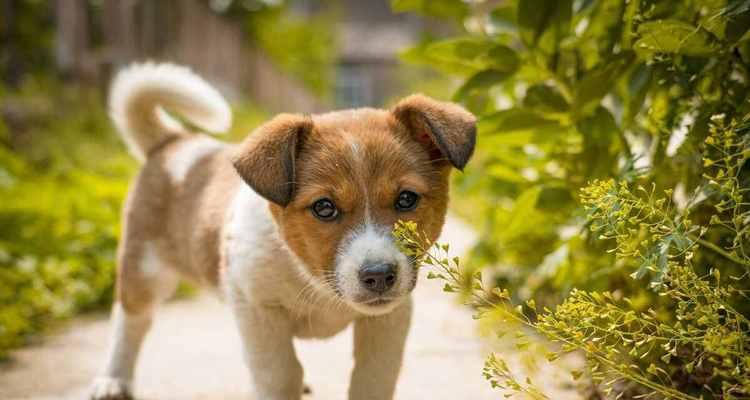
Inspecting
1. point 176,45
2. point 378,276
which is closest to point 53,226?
point 378,276

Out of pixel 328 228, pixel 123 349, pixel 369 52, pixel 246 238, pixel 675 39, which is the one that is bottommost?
pixel 369 52

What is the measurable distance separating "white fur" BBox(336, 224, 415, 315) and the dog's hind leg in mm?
1642

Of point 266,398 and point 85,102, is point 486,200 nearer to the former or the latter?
point 266,398

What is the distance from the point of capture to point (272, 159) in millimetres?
2889

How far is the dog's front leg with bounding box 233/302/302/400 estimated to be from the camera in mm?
3059

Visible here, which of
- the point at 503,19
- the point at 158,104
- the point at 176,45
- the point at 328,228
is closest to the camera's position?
the point at 328,228

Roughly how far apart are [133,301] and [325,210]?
1623mm

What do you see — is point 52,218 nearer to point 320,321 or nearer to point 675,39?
point 320,321

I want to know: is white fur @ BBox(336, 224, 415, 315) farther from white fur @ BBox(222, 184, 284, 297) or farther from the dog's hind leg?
the dog's hind leg

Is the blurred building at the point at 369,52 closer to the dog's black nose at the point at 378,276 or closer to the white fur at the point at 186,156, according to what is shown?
the white fur at the point at 186,156

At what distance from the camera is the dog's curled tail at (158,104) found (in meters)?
4.13

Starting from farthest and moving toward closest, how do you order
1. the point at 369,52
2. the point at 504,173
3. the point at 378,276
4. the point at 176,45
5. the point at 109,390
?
the point at 369,52
the point at 176,45
the point at 504,173
the point at 109,390
the point at 378,276

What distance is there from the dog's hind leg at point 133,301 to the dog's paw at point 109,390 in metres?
0.02

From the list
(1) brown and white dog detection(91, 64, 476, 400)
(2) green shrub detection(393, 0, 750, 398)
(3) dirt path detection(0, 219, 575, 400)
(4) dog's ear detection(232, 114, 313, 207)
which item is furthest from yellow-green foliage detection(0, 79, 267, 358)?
(2) green shrub detection(393, 0, 750, 398)
